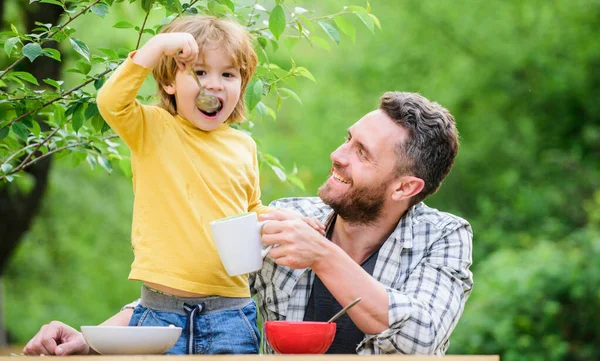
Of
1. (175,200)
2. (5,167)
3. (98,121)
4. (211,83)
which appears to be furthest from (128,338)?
(5,167)

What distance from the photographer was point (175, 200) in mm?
2098

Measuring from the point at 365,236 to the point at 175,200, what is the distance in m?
0.76

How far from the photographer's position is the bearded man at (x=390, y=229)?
236 centimetres

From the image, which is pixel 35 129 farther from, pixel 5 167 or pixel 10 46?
pixel 10 46

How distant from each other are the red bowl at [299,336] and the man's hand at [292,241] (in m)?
0.17

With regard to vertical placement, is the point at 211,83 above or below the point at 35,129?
above

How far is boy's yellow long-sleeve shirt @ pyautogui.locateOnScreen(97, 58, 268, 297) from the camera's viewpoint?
6.82 feet

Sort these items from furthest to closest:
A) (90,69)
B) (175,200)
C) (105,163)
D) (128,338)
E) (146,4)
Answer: (105,163)
(90,69)
(146,4)
(175,200)
(128,338)

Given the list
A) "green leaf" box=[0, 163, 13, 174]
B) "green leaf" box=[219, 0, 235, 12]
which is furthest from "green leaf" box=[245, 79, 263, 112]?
"green leaf" box=[0, 163, 13, 174]

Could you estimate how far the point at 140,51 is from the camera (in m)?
1.92

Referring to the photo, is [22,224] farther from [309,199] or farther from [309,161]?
[309,161]

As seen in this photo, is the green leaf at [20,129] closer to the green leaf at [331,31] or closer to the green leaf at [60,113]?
the green leaf at [60,113]

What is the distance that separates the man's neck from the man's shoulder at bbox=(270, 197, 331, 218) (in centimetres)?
13

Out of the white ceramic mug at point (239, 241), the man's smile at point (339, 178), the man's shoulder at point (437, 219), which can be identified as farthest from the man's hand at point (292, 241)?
the man's shoulder at point (437, 219)
